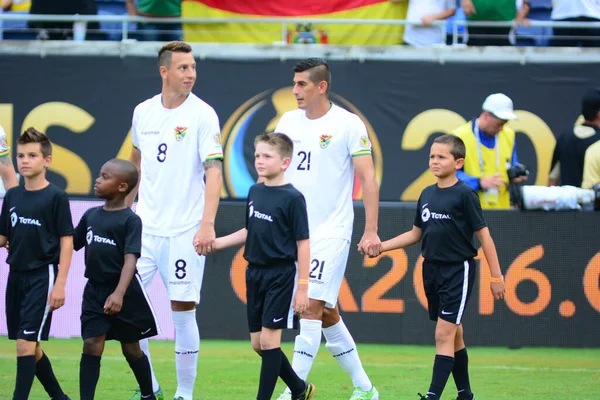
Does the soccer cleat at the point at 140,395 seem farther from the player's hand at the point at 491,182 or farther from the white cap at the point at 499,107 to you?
the white cap at the point at 499,107

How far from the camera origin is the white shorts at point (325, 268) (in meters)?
6.91

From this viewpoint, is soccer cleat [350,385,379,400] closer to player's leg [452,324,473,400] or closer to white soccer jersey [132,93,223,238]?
player's leg [452,324,473,400]

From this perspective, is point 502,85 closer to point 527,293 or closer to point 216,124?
point 527,293

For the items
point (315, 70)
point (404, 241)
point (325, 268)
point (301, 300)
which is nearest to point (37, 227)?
point (301, 300)

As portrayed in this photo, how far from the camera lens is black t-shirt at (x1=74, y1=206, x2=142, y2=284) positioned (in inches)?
253

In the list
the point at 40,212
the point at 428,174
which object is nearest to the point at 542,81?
the point at 428,174

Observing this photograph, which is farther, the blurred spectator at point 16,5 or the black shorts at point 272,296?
the blurred spectator at point 16,5

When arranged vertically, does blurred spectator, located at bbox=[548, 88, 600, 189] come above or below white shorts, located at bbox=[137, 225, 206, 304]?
above

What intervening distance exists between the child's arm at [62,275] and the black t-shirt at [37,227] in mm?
53

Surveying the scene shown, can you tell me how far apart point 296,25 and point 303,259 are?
23.1 feet

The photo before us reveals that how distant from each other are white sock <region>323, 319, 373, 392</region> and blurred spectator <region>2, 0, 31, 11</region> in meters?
8.22

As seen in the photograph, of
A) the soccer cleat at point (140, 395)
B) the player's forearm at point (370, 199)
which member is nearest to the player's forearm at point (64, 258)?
the soccer cleat at point (140, 395)

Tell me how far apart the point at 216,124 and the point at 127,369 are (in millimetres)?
2634

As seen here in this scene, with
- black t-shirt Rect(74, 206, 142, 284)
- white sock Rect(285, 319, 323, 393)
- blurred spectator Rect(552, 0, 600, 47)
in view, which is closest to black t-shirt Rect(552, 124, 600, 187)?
blurred spectator Rect(552, 0, 600, 47)
